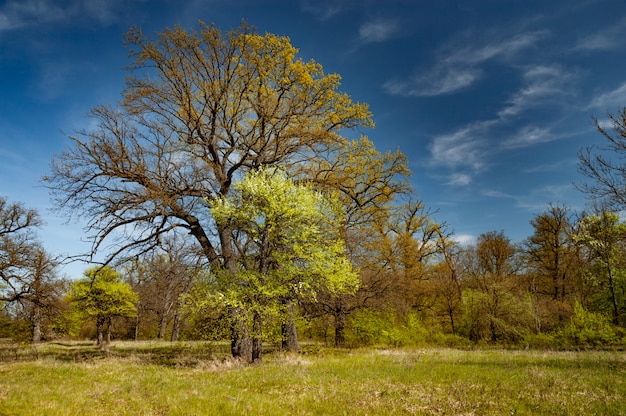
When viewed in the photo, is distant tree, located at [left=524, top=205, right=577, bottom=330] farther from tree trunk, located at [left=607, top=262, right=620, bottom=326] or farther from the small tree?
the small tree

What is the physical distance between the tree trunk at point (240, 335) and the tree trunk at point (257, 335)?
401 mm

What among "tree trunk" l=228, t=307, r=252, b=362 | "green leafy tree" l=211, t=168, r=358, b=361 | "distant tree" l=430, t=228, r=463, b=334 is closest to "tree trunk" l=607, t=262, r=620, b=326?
"distant tree" l=430, t=228, r=463, b=334

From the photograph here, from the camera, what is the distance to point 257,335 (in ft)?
47.4

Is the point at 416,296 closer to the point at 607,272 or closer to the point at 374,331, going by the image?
the point at 374,331

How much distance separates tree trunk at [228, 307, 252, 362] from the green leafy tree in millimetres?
448

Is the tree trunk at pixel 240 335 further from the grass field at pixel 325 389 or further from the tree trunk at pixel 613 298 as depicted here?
the tree trunk at pixel 613 298

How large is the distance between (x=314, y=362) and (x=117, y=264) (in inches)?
400

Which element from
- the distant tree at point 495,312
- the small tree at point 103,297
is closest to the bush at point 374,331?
the distant tree at point 495,312

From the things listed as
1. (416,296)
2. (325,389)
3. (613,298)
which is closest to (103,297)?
(416,296)

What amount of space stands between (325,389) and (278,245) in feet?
23.6

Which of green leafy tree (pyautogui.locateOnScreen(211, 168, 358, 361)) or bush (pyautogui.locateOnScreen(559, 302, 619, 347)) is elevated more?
green leafy tree (pyautogui.locateOnScreen(211, 168, 358, 361))

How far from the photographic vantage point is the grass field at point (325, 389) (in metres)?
7.74

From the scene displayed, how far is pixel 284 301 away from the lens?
670 inches

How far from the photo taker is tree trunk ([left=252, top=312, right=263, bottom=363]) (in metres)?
14.5
